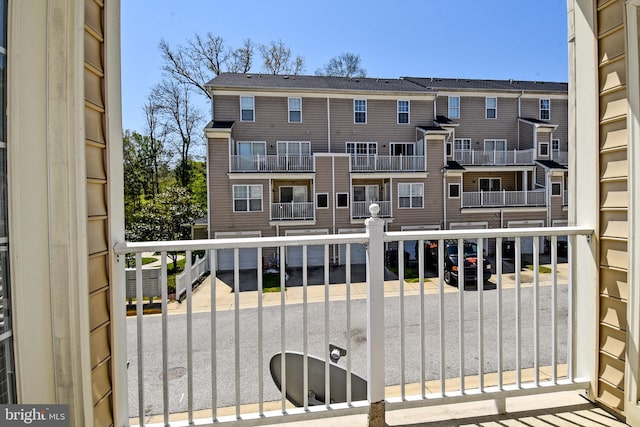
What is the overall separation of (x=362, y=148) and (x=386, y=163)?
128 cm

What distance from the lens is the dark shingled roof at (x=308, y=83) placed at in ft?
36.3

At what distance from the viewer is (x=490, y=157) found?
40.4 ft

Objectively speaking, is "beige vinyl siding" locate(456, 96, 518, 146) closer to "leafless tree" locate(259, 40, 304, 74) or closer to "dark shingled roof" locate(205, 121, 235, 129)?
"leafless tree" locate(259, 40, 304, 74)

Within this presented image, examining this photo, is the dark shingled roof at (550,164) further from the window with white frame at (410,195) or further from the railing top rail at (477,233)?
the railing top rail at (477,233)

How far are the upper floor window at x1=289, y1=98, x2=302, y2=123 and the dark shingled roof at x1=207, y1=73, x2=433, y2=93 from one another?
19.0 inches

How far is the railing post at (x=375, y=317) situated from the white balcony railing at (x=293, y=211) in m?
9.40

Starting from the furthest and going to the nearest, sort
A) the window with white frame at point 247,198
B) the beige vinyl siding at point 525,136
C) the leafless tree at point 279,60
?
the leafless tree at point 279,60, the beige vinyl siding at point 525,136, the window with white frame at point 247,198

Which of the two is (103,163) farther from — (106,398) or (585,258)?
(585,258)

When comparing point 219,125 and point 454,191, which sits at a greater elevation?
point 219,125

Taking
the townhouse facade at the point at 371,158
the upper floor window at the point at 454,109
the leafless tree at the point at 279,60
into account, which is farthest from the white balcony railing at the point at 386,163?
the leafless tree at the point at 279,60

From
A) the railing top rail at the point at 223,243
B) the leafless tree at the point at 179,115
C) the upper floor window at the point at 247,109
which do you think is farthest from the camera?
the leafless tree at the point at 179,115

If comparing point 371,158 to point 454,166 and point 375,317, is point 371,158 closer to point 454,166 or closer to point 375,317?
point 454,166

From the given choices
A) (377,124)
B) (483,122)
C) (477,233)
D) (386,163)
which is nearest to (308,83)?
(377,124)

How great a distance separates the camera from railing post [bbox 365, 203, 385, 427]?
4.66 ft
